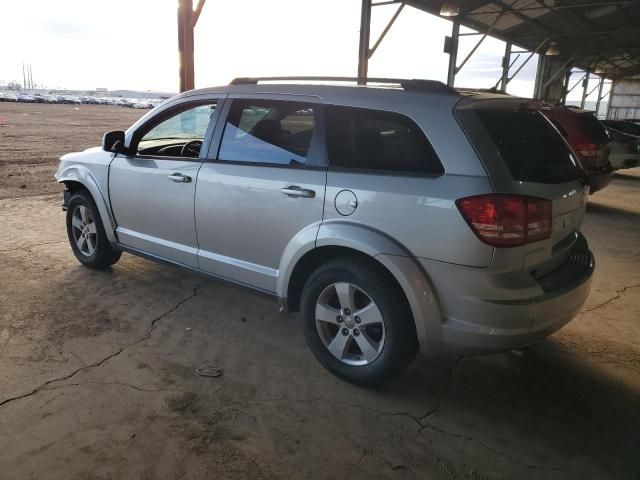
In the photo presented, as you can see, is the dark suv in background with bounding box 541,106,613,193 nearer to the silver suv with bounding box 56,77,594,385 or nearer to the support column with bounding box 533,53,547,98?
the silver suv with bounding box 56,77,594,385

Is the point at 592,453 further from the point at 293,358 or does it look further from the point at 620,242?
the point at 620,242

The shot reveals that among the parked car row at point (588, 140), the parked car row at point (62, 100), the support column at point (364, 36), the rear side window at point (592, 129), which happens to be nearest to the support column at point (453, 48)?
the support column at point (364, 36)

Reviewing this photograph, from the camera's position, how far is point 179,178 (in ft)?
12.0

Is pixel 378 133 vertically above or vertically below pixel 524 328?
above

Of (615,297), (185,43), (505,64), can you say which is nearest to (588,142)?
(615,297)

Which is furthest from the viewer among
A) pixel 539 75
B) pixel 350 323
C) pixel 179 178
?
pixel 539 75

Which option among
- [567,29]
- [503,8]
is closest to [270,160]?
[503,8]

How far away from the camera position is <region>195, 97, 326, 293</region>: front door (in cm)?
303

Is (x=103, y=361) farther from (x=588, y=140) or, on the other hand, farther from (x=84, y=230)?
(x=588, y=140)

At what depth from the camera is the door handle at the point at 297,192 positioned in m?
2.95

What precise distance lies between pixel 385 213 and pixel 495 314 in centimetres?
76

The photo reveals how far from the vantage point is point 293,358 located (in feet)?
10.9

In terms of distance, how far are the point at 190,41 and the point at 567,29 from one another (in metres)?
16.6

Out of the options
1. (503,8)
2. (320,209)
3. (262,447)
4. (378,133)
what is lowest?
(262,447)
